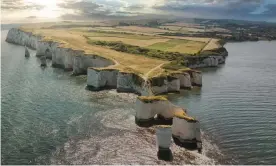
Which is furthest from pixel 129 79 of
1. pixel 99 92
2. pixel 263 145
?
pixel 263 145

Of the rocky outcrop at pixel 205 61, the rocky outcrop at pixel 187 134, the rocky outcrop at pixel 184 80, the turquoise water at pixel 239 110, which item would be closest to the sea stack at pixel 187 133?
the rocky outcrop at pixel 187 134

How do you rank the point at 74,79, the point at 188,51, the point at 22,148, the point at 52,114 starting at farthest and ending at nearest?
1. the point at 188,51
2. the point at 74,79
3. the point at 52,114
4. the point at 22,148

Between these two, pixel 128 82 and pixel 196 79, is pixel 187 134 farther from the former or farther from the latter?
pixel 196 79

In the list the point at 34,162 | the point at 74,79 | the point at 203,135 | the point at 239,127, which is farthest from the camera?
the point at 74,79

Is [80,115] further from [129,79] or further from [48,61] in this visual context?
[48,61]

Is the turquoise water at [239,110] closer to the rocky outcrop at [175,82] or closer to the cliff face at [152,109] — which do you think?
the rocky outcrop at [175,82]

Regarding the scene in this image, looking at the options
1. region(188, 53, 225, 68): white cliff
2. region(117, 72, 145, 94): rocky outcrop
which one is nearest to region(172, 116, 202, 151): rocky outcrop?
region(117, 72, 145, 94): rocky outcrop
